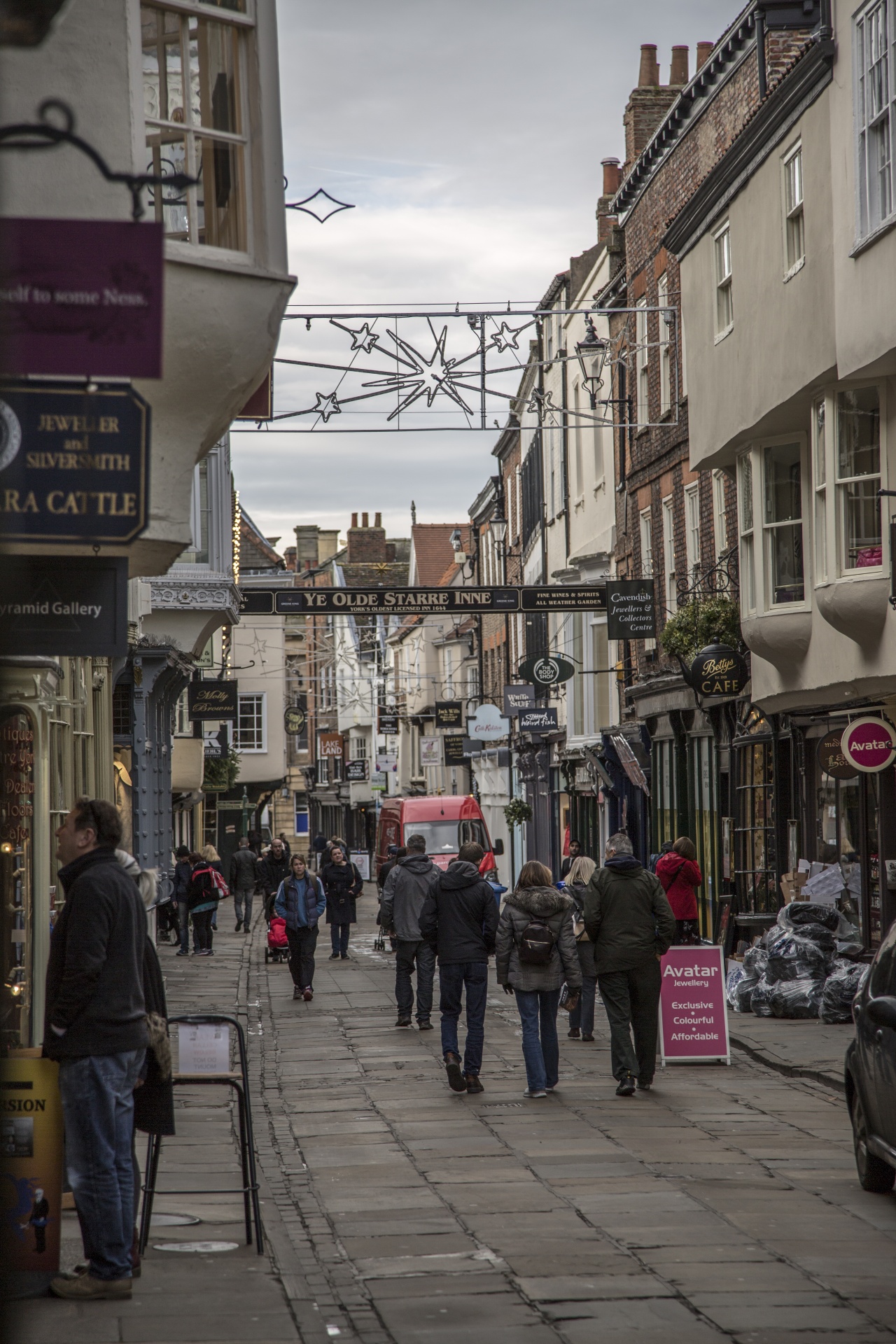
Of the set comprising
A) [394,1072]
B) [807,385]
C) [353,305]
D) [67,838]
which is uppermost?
[353,305]

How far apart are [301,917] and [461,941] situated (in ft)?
25.2

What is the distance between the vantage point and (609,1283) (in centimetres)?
754

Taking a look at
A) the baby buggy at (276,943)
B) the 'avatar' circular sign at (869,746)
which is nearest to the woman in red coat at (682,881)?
the 'avatar' circular sign at (869,746)

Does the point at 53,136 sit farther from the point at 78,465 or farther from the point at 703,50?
the point at 703,50

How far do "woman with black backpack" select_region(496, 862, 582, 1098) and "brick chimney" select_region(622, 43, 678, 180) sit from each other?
20.8 metres

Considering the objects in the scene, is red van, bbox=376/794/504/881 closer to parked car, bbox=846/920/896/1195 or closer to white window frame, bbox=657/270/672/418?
white window frame, bbox=657/270/672/418

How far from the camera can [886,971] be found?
30.0 feet

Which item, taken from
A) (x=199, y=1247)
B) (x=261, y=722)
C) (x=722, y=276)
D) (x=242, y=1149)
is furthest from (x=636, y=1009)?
(x=261, y=722)

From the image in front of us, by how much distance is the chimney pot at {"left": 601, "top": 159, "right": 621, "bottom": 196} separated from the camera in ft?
124

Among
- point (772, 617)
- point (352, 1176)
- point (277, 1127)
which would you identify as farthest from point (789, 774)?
point (352, 1176)

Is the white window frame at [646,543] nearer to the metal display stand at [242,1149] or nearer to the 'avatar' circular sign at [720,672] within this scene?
the 'avatar' circular sign at [720,672]

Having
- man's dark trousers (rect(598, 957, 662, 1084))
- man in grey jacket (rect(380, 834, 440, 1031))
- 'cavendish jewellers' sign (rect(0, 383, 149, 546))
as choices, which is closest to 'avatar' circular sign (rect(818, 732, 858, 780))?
man in grey jacket (rect(380, 834, 440, 1031))

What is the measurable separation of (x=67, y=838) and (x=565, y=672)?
27.5 m

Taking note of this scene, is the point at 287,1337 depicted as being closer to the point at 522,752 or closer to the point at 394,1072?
the point at 394,1072
